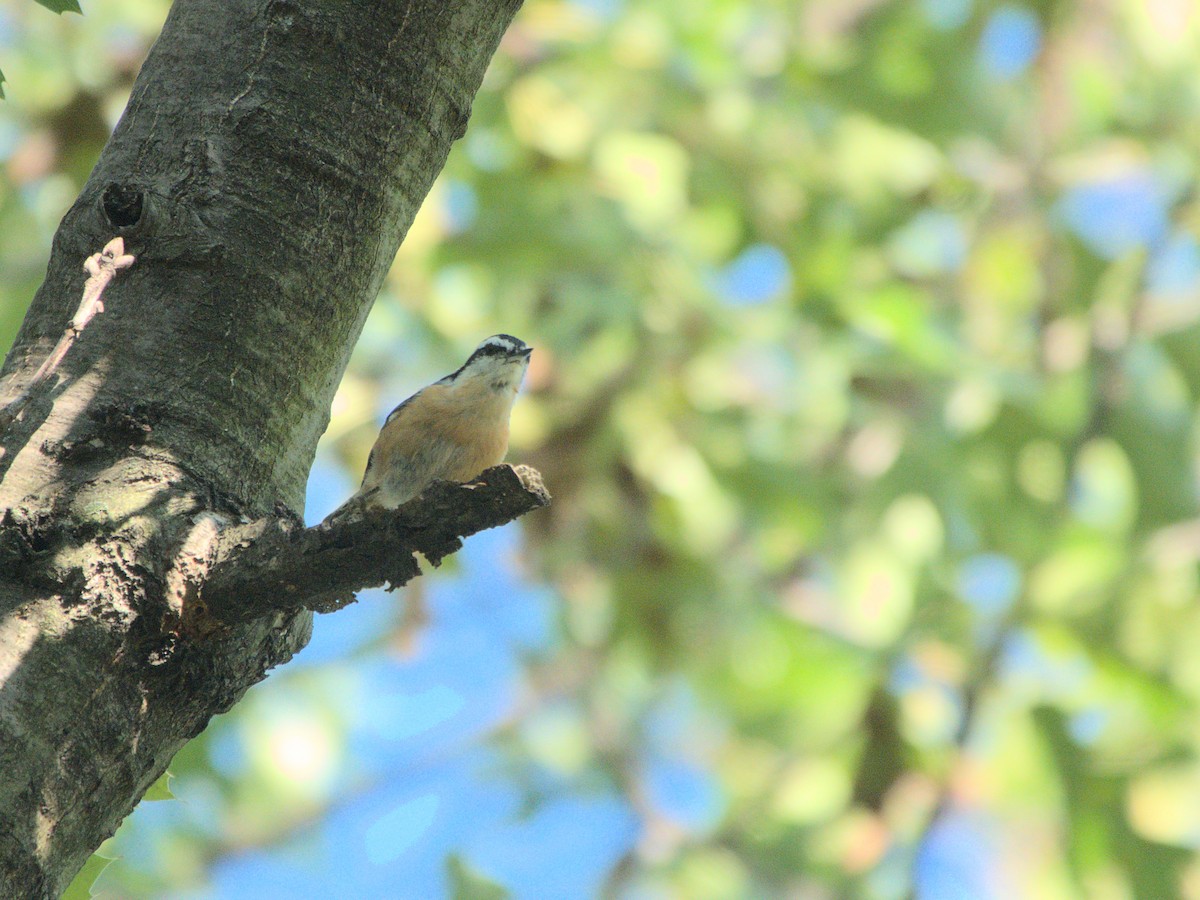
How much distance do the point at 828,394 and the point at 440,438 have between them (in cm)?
361

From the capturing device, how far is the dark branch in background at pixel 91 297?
1.78 metres

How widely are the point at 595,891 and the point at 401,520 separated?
19.9 ft

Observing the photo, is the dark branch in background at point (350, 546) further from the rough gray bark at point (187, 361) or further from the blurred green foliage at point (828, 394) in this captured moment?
the blurred green foliage at point (828, 394)

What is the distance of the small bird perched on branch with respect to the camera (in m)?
3.52

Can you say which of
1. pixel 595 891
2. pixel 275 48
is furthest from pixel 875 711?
pixel 275 48

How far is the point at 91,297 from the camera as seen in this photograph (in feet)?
5.98

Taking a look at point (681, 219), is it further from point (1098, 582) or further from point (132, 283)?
point (132, 283)

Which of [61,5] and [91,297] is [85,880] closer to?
[91,297]

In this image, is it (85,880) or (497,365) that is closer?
(85,880)

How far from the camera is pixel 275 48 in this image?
6.50 feet

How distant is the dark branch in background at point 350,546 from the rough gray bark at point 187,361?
0.03 meters

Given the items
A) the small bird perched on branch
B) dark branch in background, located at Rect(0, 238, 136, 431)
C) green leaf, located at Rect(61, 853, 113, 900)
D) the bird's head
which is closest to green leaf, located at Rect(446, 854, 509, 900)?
the small bird perched on branch

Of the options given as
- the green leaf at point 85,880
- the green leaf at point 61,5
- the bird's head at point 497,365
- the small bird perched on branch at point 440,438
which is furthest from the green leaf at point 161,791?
the bird's head at point 497,365

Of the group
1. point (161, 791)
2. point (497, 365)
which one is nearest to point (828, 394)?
point (497, 365)
